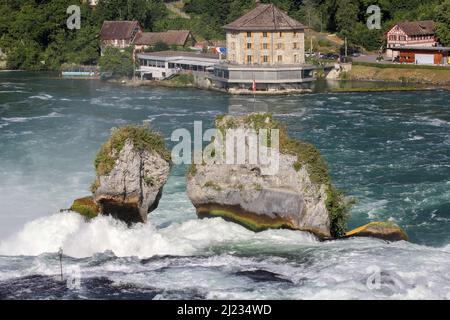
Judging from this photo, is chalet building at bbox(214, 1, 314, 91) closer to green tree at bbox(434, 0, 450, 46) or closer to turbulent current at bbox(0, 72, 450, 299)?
turbulent current at bbox(0, 72, 450, 299)

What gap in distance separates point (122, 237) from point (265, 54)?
226 feet

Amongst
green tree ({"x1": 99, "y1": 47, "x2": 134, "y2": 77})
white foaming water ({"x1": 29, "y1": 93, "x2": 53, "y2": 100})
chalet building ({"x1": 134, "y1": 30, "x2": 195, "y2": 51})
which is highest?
chalet building ({"x1": 134, "y1": 30, "x2": 195, "y2": 51})

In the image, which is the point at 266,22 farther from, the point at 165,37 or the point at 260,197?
the point at 260,197

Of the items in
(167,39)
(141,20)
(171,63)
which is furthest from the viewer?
(141,20)

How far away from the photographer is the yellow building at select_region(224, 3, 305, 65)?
105875 millimetres

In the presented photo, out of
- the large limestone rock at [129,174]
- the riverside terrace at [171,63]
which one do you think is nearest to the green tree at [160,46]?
the riverside terrace at [171,63]

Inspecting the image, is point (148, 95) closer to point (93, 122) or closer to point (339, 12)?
point (93, 122)

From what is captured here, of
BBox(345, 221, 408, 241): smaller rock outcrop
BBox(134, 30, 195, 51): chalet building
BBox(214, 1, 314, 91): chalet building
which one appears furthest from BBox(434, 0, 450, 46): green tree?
BBox(345, 221, 408, 241): smaller rock outcrop

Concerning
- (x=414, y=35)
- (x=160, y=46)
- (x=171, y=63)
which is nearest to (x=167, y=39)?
(x=160, y=46)

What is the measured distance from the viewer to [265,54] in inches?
4178

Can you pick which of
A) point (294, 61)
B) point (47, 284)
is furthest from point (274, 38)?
point (47, 284)

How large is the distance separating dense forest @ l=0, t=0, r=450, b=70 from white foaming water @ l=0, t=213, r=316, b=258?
3245 inches

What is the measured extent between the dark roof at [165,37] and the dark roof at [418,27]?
32.1 m
